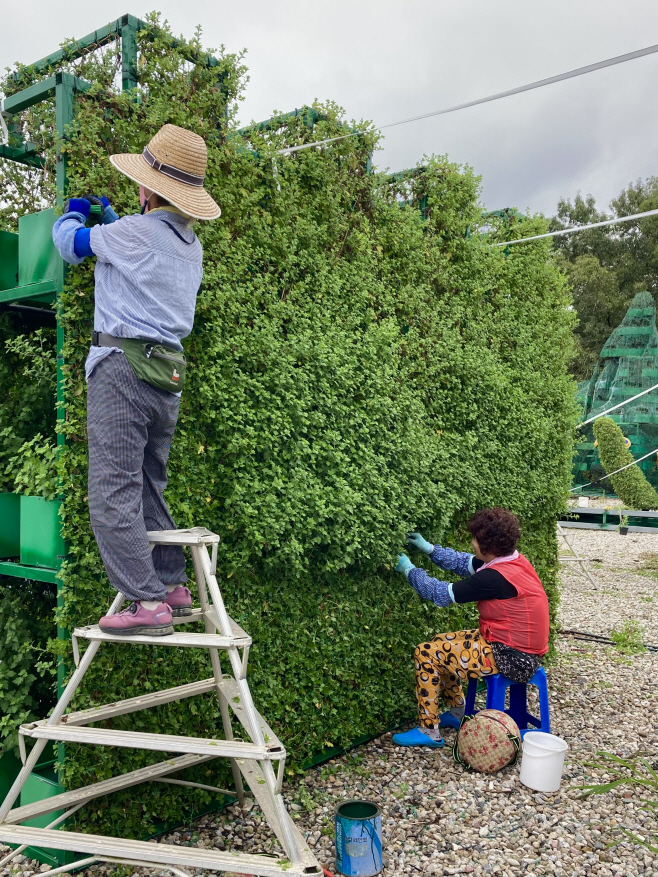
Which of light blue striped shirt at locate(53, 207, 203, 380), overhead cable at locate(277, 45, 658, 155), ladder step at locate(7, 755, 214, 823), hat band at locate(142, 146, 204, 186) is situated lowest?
ladder step at locate(7, 755, 214, 823)

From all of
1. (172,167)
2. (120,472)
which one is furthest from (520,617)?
(172,167)

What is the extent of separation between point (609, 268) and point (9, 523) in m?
35.8

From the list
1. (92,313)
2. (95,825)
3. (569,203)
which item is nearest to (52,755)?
(95,825)

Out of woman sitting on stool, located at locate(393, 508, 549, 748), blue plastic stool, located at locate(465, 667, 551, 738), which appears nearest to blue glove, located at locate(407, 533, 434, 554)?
woman sitting on stool, located at locate(393, 508, 549, 748)

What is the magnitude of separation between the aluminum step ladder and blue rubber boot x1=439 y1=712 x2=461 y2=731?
81.2 inches

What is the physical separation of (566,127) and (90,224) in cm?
2790

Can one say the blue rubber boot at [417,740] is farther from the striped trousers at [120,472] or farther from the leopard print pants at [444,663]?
the striped trousers at [120,472]

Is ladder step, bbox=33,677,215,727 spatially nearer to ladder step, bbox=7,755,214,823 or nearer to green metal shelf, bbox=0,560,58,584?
ladder step, bbox=7,755,214,823

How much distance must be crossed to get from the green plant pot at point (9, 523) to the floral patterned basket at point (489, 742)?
2.67 metres

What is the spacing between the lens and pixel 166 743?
7.14ft

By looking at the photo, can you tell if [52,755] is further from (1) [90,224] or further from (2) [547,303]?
(2) [547,303]

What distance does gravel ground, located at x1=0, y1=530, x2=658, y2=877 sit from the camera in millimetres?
3150

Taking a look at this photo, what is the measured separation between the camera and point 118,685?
302 centimetres

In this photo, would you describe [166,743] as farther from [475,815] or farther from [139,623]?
[475,815]
